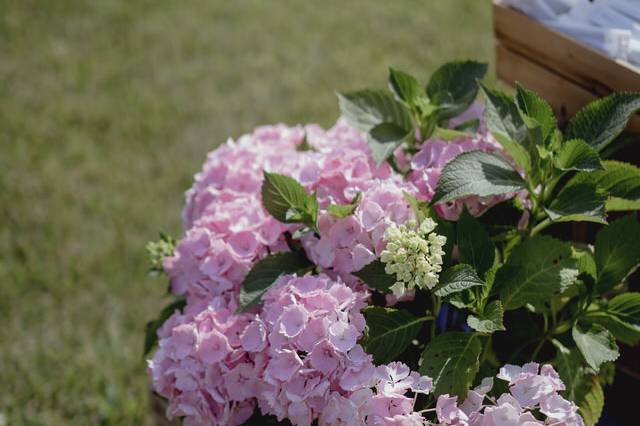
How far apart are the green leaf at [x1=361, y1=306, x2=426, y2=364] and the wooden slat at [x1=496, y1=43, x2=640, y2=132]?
59 cm

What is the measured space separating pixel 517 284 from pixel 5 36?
3.65 metres

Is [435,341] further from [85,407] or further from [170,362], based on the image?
[85,407]

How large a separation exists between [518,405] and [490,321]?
0.12 metres

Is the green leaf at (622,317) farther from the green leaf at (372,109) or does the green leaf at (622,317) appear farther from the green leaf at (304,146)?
the green leaf at (304,146)

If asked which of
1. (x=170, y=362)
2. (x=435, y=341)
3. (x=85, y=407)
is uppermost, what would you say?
(x=435, y=341)

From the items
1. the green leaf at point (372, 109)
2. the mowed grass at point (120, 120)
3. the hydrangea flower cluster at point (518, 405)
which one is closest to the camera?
the hydrangea flower cluster at point (518, 405)

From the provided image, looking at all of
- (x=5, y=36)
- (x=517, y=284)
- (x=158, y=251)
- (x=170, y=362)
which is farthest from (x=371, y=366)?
(x=5, y=36)

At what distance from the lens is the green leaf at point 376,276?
1133 millimetres

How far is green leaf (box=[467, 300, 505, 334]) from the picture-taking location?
3.54ft

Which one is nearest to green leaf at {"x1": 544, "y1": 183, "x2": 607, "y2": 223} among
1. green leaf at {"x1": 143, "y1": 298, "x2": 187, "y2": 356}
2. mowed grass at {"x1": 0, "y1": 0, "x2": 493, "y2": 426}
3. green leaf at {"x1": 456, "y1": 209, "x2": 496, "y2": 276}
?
green leaf at {"x1": 456, "y1": 209, "x2": 496, "y2": 276}

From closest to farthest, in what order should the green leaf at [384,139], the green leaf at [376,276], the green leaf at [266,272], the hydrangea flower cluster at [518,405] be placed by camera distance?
the hydrangea flower cluster at [518,405] → the green leaf at [376,276] → the green leaf at [266,272] → the green leaf at [384,139]

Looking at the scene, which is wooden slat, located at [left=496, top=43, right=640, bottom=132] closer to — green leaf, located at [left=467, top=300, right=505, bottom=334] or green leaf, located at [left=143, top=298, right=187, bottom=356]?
green leaf, located at [left=467, top=300, right=505, bottom=334]

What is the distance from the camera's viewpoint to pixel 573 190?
1188mm

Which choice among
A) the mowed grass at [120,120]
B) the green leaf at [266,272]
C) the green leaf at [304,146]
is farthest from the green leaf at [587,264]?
the mowed grass at [120,120]
